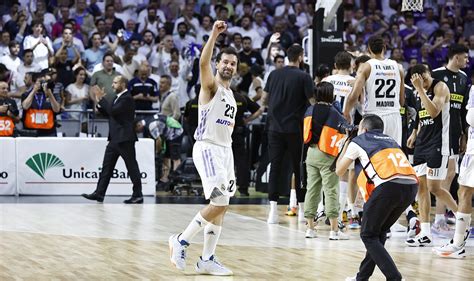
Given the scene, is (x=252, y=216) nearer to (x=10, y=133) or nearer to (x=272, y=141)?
(x=272, y=141)

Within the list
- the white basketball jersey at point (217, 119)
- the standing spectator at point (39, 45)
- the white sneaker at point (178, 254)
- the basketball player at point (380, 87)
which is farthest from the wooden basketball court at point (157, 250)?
the standing spectator at point (39, 45)

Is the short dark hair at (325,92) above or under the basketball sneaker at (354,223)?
above

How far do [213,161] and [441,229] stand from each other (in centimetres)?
486

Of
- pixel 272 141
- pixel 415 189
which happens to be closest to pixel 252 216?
pixel 272 141

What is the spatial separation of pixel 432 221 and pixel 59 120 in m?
7.89

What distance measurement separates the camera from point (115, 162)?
52.9 ft

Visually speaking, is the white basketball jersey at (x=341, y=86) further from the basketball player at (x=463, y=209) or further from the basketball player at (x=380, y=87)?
the basketball player at (x=463, y=209)

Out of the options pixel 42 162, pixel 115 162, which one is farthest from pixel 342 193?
pixel 42 162

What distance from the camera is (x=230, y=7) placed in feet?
77.5

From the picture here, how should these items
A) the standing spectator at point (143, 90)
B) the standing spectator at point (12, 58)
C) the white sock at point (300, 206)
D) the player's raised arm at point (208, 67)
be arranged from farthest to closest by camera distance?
1. the standing spectator at point (12, 58)
2. the standing spectator at point (143, 90)
3. the white sock at point (300, 206)
4. the player's raised arm at point (208, 67)

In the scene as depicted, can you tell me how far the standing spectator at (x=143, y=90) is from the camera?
63.5 ft

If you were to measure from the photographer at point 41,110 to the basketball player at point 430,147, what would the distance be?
7950mm

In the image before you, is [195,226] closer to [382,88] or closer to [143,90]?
[382,88]

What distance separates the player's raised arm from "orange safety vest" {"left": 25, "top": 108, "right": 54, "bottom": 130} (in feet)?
30.0
